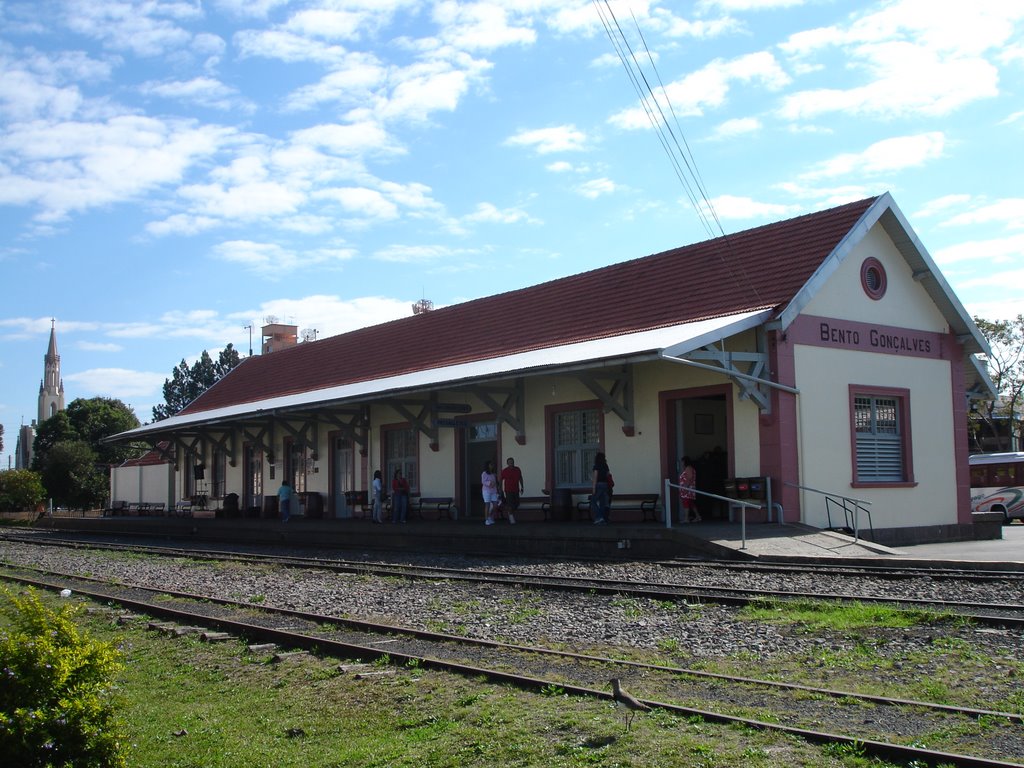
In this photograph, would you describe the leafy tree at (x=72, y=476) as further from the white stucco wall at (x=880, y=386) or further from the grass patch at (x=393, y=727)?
the grass patch at (x=393, y=727)

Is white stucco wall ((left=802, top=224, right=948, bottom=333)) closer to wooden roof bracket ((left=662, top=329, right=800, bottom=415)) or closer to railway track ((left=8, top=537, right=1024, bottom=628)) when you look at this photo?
wooden roof bracket ((left=662, top=329, right=800, bottom=415))

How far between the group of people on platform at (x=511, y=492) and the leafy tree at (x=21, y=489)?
33.8 metres

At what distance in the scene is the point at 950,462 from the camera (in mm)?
22344

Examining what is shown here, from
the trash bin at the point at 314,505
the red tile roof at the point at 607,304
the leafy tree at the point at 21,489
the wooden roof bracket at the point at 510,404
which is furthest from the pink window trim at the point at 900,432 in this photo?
the leafy tree at the point at 21,489

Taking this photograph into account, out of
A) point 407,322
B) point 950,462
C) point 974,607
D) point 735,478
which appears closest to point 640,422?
point 735,478

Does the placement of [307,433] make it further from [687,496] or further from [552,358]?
Result: [687,496]

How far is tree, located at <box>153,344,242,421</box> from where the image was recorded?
87.1 meters

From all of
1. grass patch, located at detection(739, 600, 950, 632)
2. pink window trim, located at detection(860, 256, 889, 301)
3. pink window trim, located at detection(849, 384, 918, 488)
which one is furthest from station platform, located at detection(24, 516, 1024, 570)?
pink window trim, located at detection(860, 256, 889, 301)

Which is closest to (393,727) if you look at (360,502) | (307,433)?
(360,502)

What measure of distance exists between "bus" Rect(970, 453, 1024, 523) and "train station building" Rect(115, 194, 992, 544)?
1165 cm

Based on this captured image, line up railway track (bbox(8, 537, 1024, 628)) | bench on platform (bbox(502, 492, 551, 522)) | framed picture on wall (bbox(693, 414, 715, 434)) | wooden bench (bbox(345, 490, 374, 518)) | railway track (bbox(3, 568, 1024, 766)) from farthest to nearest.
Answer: wooden bench (bbox(345, 490, 374, 518)), bench on platform (bbox(502, 492, 551, 522)), framed picture on wall (bbox(693, 414, 715, 434)), railway track (bbox(8, 537, 1024, 628)), railway track (bbox(3, 568, 1024, 766))

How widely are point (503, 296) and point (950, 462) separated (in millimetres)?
12444

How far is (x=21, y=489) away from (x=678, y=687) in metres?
53.5

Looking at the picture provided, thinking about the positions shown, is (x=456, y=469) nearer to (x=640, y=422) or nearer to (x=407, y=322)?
(x=640, y=422)
